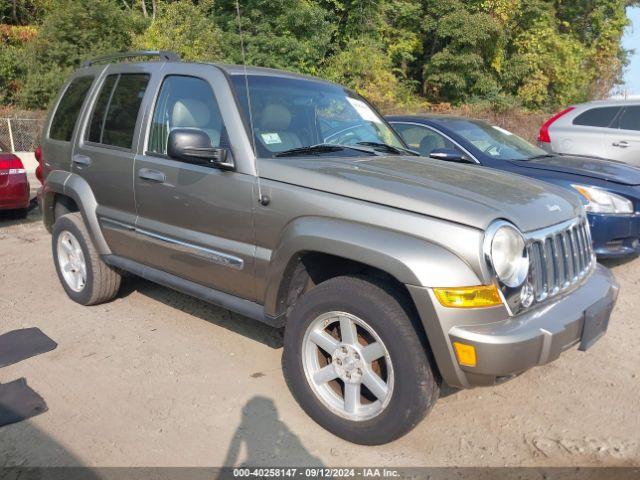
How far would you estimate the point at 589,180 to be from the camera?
567 cm

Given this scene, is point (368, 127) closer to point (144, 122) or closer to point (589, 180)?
point (144, 122)

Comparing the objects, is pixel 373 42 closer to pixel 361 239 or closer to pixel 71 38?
pixel 71 38

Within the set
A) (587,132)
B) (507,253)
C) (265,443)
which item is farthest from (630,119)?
(265,443)

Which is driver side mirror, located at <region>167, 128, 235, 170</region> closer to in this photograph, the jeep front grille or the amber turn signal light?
the amber turn signal light

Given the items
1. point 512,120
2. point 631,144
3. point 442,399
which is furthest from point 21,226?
point 512,120

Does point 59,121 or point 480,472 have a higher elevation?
point 59,121

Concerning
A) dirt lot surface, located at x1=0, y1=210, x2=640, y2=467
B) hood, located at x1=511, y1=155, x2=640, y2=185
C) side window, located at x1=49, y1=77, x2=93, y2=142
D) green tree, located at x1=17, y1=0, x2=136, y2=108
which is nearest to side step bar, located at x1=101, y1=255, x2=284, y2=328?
dirt lot surface, located at x1=0, y1=210, x2=640, y2=467

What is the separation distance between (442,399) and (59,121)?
385 centimetres

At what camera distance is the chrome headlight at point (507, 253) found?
8.43 feet

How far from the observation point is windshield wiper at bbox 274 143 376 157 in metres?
3.44

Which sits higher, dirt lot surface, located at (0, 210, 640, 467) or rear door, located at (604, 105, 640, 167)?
rear door, located at (604, 105, 640, 167)

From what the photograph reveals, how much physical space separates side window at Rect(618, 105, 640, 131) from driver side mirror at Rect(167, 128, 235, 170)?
7.35 metres

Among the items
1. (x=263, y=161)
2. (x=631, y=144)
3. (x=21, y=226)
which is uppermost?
(x=263, y=161)

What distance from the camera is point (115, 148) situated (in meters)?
4.21
